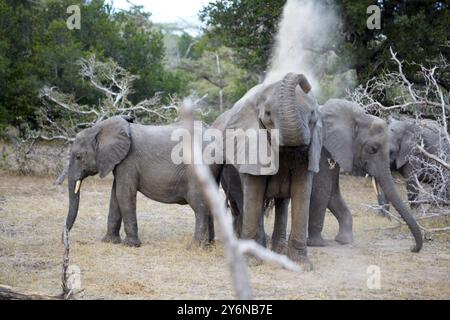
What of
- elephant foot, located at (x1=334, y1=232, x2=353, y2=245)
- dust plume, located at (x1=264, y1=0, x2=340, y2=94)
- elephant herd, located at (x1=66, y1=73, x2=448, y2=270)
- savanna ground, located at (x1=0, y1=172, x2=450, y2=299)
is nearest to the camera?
savanna ground, located at (x1=0, y1=172, x2=450, y2=299)

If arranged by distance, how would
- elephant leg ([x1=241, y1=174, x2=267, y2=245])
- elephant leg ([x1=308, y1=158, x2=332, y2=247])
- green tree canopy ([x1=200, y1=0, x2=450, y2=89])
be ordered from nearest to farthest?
elephant leg ([x1=241, y1=174, x2=267, y2=245])
elephant leg ([x1=308, y1=158, x2=332, y2=247])
green tree canopy ([x1=200, y1=0, x2=450, y2=89])

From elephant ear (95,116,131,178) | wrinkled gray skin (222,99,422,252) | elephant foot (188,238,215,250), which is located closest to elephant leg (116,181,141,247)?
elephant ear (95,116,131,178)

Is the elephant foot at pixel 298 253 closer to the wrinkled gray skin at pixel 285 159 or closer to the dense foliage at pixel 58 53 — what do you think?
the wrinkled gray skin at pixel 285 159

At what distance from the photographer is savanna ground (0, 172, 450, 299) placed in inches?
297

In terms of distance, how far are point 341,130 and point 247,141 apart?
218 cm

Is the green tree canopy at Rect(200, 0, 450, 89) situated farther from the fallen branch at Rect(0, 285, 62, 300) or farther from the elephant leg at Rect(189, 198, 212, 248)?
the fallen branch at Rect(0, 285, 62, 300)

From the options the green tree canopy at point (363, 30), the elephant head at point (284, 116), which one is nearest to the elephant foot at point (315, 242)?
the elephant head at point (284, 116)

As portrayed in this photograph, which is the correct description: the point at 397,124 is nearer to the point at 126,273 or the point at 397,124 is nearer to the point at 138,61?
the point at 126,273

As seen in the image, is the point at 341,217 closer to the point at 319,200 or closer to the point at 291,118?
the point at 319,200

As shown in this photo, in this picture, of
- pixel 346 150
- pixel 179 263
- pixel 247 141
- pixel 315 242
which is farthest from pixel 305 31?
pixel 179 263

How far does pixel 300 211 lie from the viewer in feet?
28.3

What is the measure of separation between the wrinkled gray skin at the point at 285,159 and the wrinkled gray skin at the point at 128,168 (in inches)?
61.7

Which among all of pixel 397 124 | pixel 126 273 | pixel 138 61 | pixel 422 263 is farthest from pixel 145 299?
pixel 138 61

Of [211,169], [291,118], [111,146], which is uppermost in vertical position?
[291,118]
